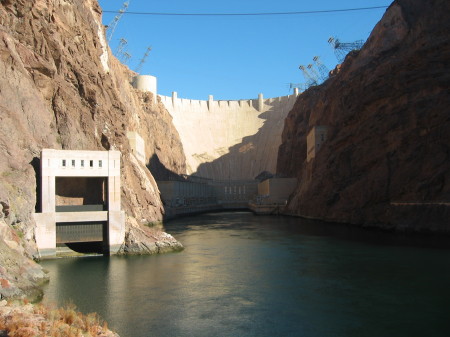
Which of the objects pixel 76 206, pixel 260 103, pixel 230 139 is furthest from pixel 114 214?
pixel 260 103

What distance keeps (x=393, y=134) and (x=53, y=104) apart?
3802 cm

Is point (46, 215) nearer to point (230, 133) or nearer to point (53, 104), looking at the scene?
point (53, 104)

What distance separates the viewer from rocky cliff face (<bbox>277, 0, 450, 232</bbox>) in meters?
51.8

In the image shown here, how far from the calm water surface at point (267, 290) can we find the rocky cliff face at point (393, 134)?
14063 millimetres

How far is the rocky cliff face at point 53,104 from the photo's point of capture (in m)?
30.7

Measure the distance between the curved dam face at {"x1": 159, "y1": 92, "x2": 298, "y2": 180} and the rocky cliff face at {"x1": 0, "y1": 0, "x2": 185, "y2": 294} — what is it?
7241cm

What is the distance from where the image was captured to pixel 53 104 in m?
41.3

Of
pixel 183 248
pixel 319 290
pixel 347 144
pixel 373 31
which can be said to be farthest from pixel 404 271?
pixel 373 31

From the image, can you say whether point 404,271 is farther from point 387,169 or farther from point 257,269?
point 387,169

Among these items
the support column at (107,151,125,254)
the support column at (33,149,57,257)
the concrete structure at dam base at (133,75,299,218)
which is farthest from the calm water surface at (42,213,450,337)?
the concrete structure at dam base at (133,75,299,218)

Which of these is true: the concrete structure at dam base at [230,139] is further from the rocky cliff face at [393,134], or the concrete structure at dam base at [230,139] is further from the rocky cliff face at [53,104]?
the rocky cliff face at [53,104]

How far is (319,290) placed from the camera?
24.4 m

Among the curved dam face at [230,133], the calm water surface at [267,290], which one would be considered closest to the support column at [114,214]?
the calm water surface at [267,290]

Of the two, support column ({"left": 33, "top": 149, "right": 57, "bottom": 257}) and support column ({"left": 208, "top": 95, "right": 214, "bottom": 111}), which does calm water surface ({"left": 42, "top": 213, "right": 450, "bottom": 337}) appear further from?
support column ({"left": 208, "top": 95, "right": 214, "bottom": 111})
